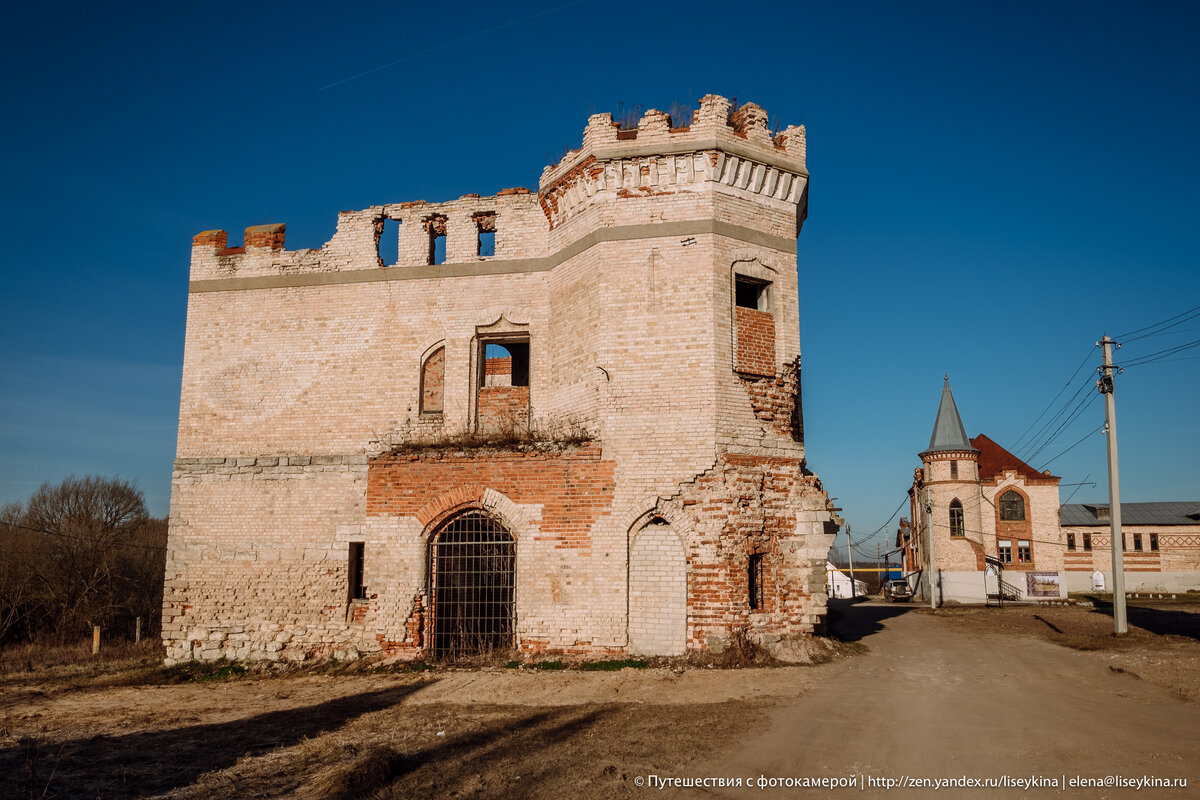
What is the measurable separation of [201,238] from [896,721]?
Result: 1549 centimetres

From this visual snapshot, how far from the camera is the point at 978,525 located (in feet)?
128

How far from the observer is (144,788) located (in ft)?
23.8

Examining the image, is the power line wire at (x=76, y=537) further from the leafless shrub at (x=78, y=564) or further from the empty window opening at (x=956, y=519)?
the empty window opening at (x=956, y=519)

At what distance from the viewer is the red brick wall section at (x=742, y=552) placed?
12.2 m

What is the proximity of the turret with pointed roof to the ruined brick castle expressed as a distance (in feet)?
96.8

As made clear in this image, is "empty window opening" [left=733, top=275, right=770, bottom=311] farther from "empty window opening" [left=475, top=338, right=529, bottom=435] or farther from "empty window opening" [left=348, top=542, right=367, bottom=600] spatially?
"empty window opening" [left=348, top=542, right=367, bottom=600]

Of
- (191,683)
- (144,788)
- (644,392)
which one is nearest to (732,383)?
(644,392)

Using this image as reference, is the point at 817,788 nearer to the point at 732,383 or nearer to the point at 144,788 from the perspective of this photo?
the point at 144,788

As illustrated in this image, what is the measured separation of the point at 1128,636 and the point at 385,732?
46.9 ft

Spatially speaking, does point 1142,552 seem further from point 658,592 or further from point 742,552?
point 658,592

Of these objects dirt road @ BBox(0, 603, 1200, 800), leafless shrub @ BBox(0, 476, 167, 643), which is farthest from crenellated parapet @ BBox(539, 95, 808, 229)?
leafless shrub @ BBox(0, 476, 167, 643)

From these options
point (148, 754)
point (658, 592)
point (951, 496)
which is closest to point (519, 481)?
point (658, 592)

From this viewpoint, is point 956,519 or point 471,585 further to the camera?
point 956,519

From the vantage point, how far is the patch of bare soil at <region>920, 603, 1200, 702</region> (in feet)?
37.3
